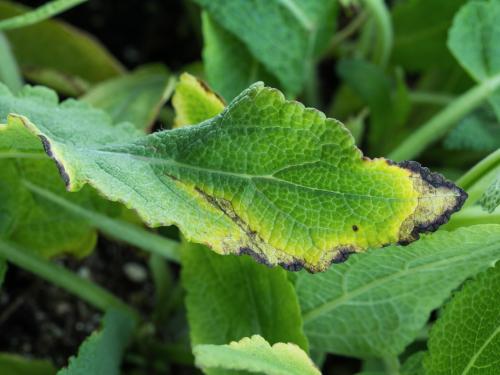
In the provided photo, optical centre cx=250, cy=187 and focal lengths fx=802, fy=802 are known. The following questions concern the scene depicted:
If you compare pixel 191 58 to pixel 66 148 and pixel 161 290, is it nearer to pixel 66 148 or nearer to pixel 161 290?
pixel 161 290

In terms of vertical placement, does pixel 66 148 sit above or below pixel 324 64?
below

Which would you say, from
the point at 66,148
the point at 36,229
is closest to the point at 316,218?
the point at 66,148

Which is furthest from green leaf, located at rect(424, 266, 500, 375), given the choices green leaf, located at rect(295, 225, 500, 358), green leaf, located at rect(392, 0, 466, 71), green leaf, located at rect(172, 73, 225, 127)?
green leaf, located at rect(392, 0, 466, 71)

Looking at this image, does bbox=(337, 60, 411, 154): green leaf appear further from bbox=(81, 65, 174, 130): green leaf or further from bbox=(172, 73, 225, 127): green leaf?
bbox=(172, 73, 225, 127): green leaf

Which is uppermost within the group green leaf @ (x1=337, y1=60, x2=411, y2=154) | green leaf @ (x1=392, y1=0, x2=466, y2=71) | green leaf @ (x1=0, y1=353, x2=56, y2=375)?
green leaf @ (x1=392, y1=0, x2=466, y2=71)

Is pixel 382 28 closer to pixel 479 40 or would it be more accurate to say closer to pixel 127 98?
pixel 479 40

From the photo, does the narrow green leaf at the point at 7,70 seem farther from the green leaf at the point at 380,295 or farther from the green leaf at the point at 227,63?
the green leaf at the point at 380,295
